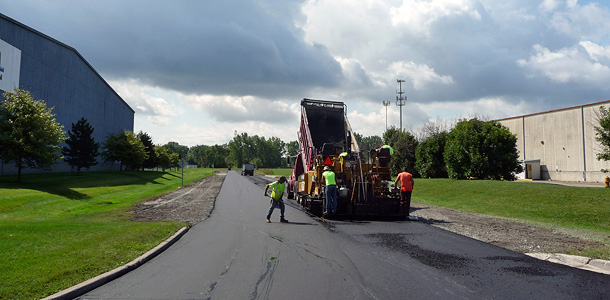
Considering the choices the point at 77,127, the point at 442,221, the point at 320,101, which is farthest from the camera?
the point at 77,127

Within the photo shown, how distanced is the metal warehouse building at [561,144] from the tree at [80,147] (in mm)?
49032

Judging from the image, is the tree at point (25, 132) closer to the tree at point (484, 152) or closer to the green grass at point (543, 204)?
the green grass at point (543, 204)

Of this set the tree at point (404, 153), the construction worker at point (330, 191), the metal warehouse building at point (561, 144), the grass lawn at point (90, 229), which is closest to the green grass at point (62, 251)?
the grass lawn at point (90, 229)

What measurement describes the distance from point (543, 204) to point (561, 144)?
2967 cm

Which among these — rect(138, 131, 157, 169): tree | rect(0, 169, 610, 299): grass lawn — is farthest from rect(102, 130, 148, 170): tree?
rect(0, 169, 610, 299): grass lawn

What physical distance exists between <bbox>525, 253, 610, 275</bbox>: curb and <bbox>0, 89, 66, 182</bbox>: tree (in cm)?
2705

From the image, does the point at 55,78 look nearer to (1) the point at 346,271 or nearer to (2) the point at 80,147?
(2) the point at 80,147

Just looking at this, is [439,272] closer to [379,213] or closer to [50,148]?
[379,213]

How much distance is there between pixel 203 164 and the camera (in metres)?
163

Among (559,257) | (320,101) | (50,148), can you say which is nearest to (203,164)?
(50,148)

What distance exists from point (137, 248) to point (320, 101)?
11.2 metres

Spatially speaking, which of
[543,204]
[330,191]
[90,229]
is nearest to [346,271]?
[330,191]

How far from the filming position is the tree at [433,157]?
130ft

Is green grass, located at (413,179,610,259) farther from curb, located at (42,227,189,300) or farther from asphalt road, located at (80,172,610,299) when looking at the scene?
curb, located at (42,227,189,300)
